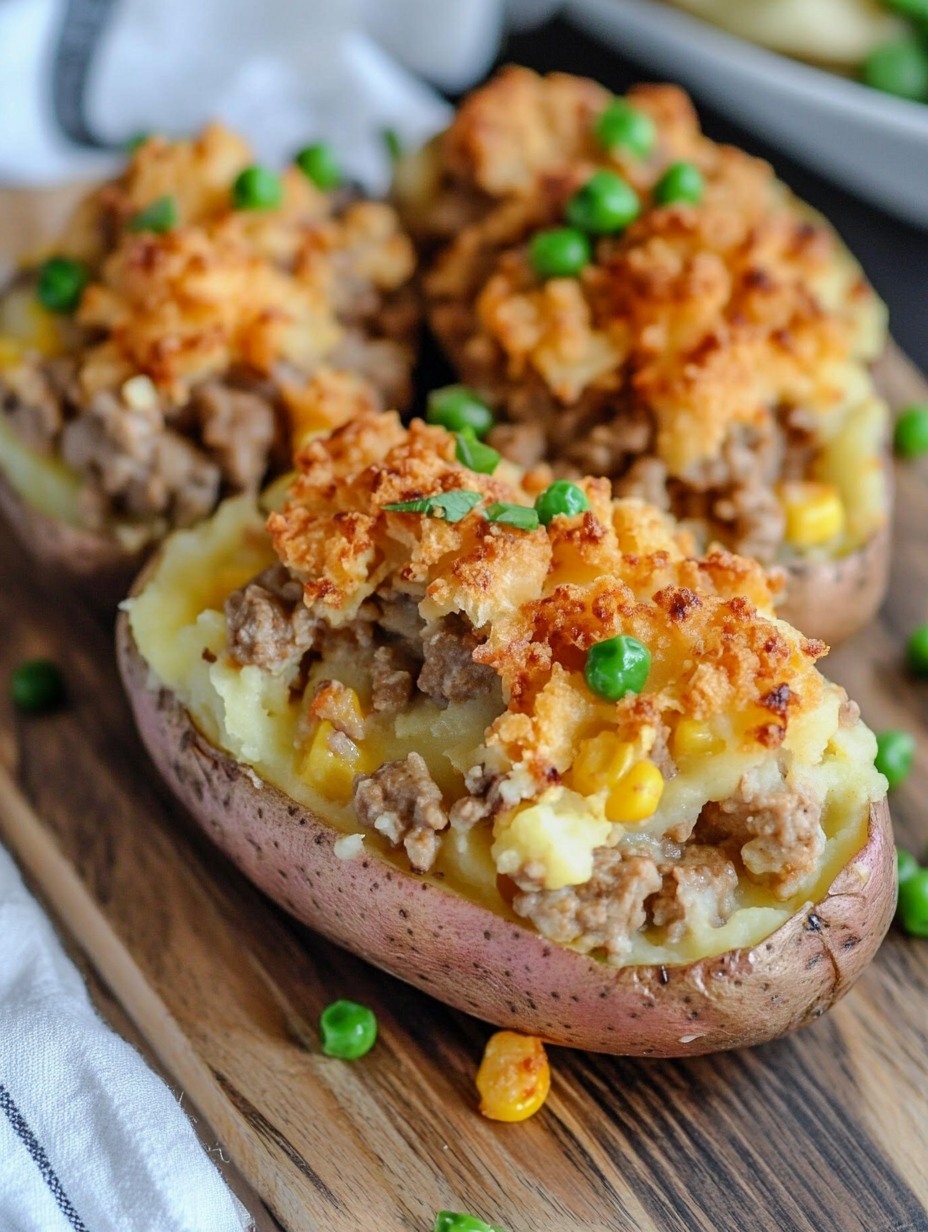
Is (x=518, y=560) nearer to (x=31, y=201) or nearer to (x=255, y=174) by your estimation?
(x=255, y=174)

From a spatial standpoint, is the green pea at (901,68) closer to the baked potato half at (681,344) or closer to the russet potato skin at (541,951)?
the baked potato half at (681,344)

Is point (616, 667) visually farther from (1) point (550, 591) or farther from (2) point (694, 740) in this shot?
(1) point (550, 591)

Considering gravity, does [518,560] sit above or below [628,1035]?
above

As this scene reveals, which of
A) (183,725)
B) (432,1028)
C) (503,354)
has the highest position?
(503,354)

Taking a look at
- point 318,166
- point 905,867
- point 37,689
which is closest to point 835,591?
point 905,867

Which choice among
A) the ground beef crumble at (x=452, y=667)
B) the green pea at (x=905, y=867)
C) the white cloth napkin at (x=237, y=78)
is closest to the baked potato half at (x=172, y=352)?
the ground beef crumble at (x=452, y=667)

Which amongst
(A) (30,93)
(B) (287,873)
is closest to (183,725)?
(B) (287,873)
